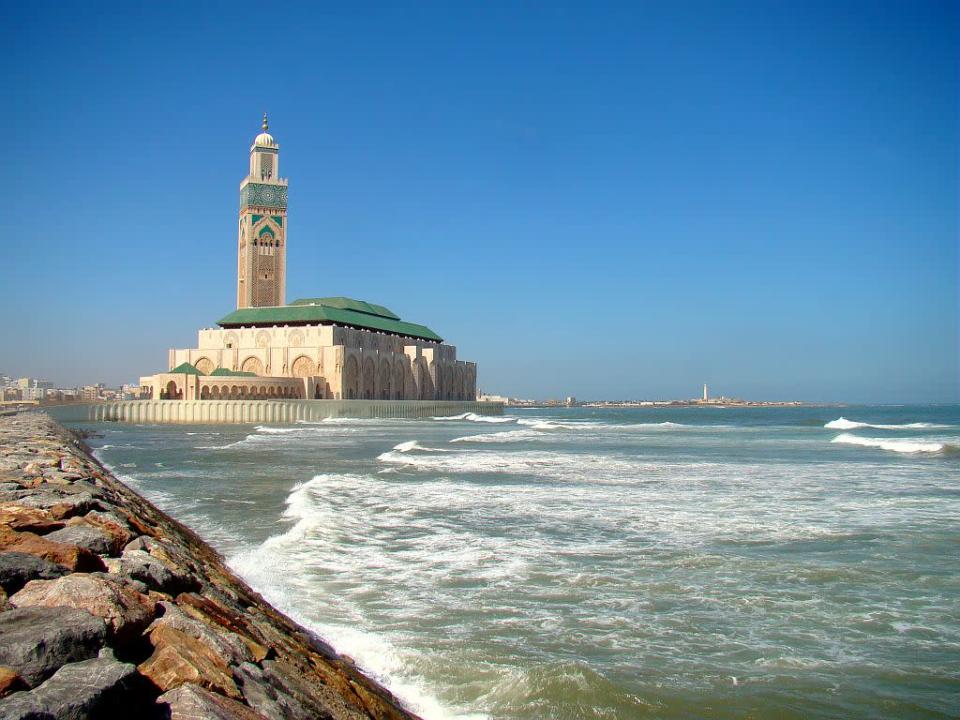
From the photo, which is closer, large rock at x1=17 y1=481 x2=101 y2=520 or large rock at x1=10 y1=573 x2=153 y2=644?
large rock at x1=10 y1=573 x2=153 y2=644

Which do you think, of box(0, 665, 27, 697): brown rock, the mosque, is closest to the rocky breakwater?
box(0, 665, 27, 697): brown rock

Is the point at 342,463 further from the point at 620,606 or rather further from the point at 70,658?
the point at 70,658

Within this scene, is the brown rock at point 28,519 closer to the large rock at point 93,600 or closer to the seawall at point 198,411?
the large rock at point 93,600

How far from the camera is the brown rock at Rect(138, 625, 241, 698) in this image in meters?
3.54

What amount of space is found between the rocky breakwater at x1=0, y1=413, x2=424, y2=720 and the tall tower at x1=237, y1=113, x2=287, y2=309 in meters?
81.5

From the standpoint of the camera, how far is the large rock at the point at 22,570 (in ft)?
13.4

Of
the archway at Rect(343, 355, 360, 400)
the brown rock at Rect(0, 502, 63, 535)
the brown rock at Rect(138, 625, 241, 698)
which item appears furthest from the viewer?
the archway at Rect(343, 355, 360, 400)

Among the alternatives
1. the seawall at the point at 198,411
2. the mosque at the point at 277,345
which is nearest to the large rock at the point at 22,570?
the seawall at the point at 198,411

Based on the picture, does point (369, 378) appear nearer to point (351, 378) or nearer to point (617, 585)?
point (351, 378)

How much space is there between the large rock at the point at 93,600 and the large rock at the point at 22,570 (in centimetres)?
7

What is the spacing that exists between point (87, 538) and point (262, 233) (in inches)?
3284

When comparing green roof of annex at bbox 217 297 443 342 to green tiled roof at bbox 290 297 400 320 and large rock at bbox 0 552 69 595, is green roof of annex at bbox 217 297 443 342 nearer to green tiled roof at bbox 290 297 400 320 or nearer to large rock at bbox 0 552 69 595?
green tiled roof at bbox 290 297 400 320

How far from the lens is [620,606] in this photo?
24.6ft

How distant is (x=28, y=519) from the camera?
6020mm
